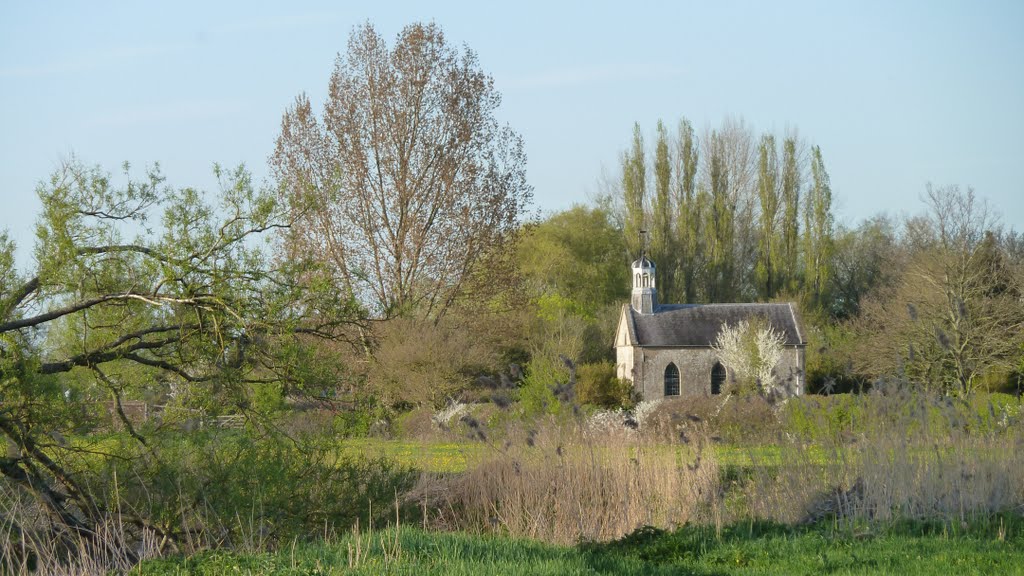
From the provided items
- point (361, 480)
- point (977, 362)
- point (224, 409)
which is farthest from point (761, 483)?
point (977, 362)

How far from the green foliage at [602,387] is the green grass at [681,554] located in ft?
76.6

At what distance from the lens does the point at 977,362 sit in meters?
29.0

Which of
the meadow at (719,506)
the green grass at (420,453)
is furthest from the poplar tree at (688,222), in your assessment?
the meadow at (719,506)

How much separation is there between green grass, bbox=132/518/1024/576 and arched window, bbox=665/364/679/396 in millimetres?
34989

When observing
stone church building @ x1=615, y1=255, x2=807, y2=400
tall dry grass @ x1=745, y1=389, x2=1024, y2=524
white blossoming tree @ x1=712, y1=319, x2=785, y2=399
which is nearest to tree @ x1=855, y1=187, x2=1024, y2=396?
white blossoming tree @ x1=712, y1=319, x2=785, y2=399

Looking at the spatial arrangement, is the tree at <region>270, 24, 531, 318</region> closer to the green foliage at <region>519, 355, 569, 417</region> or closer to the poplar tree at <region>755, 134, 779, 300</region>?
the green foliage at <region>519, 355, 569, 417</region>

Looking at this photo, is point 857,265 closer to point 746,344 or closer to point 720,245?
point 720,245

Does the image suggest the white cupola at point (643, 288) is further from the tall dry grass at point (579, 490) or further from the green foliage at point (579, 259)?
the tall dry grass at point (579, 490)

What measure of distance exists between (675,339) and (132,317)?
34674 millimetres

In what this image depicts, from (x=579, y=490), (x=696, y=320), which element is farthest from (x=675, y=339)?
(x=579, y=490)

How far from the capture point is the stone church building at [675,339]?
141 feet

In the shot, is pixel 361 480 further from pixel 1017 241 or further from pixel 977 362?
pixel 1017 241

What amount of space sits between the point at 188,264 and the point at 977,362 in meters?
25.3

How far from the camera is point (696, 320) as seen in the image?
1734 inches
